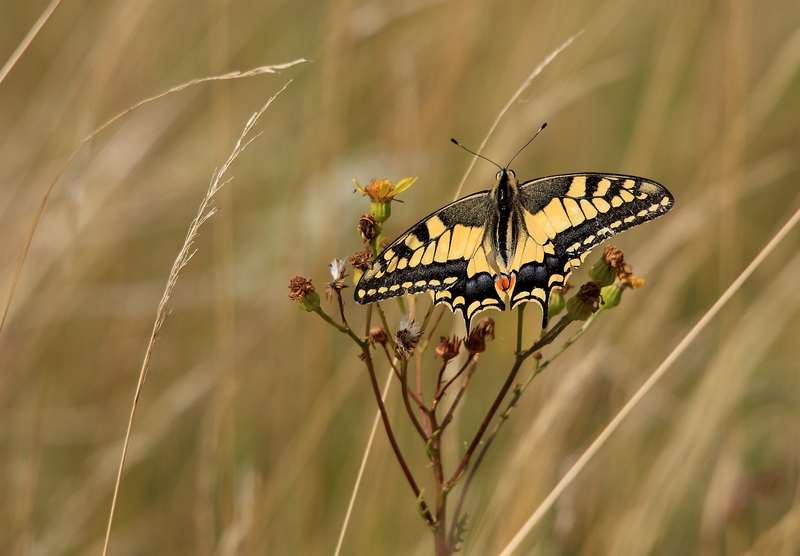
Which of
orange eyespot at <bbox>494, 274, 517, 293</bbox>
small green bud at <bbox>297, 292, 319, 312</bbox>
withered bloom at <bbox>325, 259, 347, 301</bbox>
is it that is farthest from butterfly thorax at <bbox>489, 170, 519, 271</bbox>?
small green bud at <bbox>297, 292, 319, 312</bbox>

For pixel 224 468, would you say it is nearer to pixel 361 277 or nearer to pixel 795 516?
pixel 361 277

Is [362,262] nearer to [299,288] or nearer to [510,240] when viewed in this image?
[299,288]

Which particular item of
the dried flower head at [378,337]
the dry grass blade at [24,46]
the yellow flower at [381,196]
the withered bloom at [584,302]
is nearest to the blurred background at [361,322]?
the withered bloom at [584,302]

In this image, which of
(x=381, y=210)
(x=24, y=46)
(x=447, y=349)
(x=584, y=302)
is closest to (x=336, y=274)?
(x=381, y=210)

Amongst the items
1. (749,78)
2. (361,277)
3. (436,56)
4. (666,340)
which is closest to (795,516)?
(666,340)

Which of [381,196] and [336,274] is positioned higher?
[381,196]

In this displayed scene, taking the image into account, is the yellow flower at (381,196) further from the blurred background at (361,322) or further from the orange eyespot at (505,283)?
the blurred background at (361,322)

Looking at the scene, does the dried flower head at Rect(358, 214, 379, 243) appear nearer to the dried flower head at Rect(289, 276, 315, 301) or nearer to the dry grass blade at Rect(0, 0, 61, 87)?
the dried flower head at Rect(289, 276, 315, 301)
